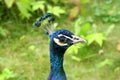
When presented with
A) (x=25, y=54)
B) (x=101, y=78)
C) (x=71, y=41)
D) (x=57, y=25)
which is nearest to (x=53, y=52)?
(x=71, y=41)

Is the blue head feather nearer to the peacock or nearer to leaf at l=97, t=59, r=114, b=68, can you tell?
the peacock

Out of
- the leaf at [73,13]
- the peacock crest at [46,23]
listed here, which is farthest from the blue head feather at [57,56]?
the leaf at [73,13]

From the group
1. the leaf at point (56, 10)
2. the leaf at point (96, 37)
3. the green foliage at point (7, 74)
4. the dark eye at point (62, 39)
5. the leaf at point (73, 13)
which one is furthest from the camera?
the leaf at point (73, 13)

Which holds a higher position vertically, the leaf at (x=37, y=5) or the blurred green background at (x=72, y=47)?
the leaf at (x=37, y=5)

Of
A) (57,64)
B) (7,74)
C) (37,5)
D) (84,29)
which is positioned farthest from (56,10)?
(57,64)

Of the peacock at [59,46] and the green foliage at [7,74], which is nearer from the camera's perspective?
the peacock at [59,46]

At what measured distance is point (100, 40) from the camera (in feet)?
14.2

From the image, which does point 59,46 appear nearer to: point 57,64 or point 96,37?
point 57,64

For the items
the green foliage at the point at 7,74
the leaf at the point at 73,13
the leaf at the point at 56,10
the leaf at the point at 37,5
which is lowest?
the green foliage at the point at 7,74

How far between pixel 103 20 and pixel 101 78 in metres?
1.03

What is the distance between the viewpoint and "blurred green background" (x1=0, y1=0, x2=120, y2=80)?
13.5 ft

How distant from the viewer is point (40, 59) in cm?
426

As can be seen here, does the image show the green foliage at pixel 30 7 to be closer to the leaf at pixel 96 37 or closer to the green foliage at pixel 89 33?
the green foliage at pixel 89 33

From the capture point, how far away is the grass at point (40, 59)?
13.3 feet
